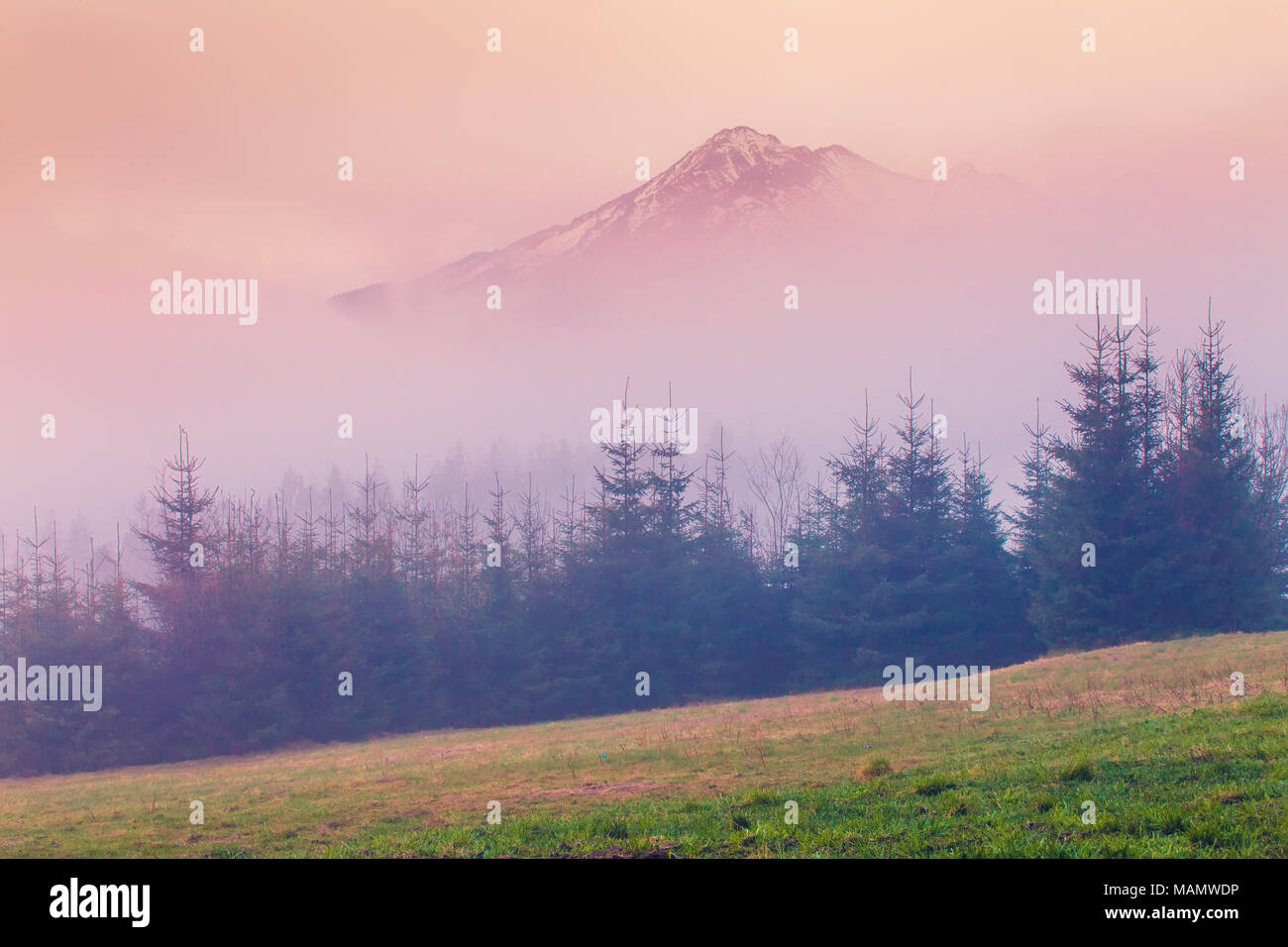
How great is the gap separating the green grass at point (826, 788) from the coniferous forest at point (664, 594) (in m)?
14.0

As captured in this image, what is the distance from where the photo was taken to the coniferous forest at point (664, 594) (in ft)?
155

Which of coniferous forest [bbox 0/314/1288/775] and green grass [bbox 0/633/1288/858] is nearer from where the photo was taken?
green grass [bbox 0/633/1288/858]

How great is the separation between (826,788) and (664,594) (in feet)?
143

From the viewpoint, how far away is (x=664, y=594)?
193 feet

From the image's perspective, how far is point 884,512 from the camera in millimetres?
58031

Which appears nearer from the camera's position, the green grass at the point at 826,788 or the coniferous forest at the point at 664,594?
the green grass at the point at 826,788

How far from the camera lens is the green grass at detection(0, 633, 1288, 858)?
1090 cm

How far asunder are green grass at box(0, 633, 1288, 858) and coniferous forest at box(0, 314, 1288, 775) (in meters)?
Answer: 14.0

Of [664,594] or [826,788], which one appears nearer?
[826,788]

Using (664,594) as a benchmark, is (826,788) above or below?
below

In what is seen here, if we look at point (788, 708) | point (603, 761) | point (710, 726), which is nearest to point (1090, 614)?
point (788, 708)

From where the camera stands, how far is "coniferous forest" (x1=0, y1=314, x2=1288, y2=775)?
47219mm
